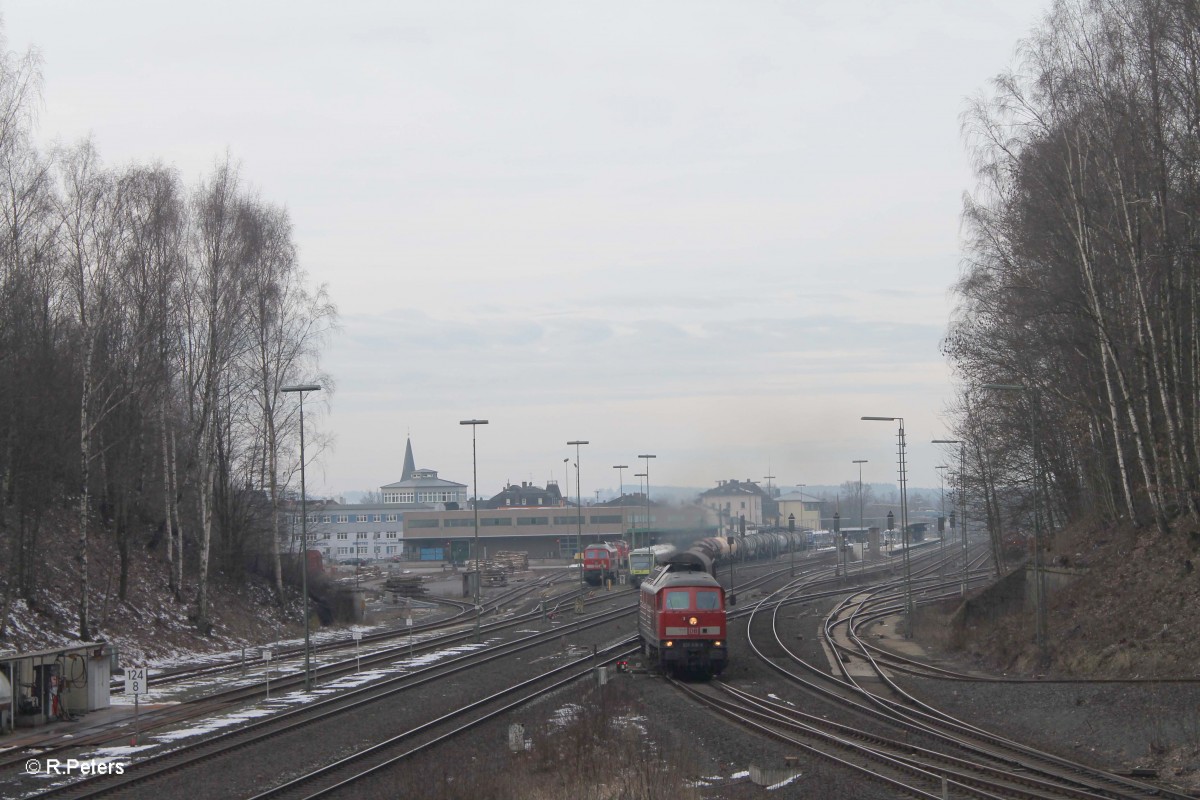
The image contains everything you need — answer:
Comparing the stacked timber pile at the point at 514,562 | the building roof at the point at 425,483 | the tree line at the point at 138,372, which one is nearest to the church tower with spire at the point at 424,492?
the building roof at the point at 425,483

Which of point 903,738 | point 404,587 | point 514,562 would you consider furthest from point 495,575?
point 903,738

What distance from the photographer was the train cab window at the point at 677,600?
27266 mm

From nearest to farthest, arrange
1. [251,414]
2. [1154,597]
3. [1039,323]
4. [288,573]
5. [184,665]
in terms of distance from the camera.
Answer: [1154,597]
[1039,323]
[184,665]
[251,414]
[288,573]

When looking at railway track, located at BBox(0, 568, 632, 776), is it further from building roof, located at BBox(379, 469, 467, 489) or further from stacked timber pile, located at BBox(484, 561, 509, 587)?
building roof, located at BBox(379, 469, 467, 489)

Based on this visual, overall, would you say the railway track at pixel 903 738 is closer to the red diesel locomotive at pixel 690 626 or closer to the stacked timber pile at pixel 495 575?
the red diesel locomotive at pixel 690 626

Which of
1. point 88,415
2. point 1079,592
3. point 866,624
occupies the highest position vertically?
point 88,415

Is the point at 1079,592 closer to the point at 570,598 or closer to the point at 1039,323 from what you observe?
the point at 1039,323

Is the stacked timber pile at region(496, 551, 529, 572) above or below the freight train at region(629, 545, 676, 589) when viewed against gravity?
below

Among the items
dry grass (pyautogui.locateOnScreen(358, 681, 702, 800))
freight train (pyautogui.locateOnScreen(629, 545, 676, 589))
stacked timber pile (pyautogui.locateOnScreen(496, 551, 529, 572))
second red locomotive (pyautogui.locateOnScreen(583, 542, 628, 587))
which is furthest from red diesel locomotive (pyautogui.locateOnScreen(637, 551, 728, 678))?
stacked timber pile (pyautogui.locateOnScreen(496, 551, 529, 572))

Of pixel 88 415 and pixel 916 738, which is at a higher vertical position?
pixel 88 415

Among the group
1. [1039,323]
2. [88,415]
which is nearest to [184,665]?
[88,415]

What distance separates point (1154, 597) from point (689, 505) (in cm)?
3664

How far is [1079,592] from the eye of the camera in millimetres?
28016

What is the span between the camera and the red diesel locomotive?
88.3ft
